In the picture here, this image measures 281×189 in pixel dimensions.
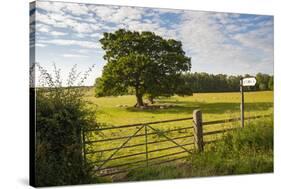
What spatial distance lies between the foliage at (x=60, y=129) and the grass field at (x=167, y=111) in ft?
0.66

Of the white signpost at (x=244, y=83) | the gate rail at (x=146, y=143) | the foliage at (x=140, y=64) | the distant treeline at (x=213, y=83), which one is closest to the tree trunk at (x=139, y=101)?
the foliage at (x=140, y=64)

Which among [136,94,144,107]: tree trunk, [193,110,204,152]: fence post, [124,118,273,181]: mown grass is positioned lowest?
[124,118,273,181]: mown grass

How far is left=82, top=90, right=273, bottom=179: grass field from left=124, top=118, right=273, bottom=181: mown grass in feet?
0.61

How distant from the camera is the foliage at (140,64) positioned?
8.31 m

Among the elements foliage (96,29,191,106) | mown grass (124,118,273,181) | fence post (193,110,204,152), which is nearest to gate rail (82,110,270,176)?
fence post (193,110,204,152)

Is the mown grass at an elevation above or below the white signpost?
below

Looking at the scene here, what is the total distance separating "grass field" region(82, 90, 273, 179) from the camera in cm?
826

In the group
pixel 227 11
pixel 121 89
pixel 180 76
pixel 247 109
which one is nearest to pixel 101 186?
pixel 121 89

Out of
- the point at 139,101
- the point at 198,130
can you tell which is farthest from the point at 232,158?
the point at 139,101

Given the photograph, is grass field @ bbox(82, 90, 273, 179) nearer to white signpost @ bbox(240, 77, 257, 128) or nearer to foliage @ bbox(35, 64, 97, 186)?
white signpost @ bbox(240, 77, 257, 128)

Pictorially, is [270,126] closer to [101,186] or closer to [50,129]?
[101,186]

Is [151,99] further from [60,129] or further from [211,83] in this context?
[60,129]

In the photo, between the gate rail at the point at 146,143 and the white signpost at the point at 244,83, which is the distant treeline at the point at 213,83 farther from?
the gate rail at the point at 146,143

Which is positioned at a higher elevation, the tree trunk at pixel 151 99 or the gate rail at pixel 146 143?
the tree trunk at pixel 151 99
